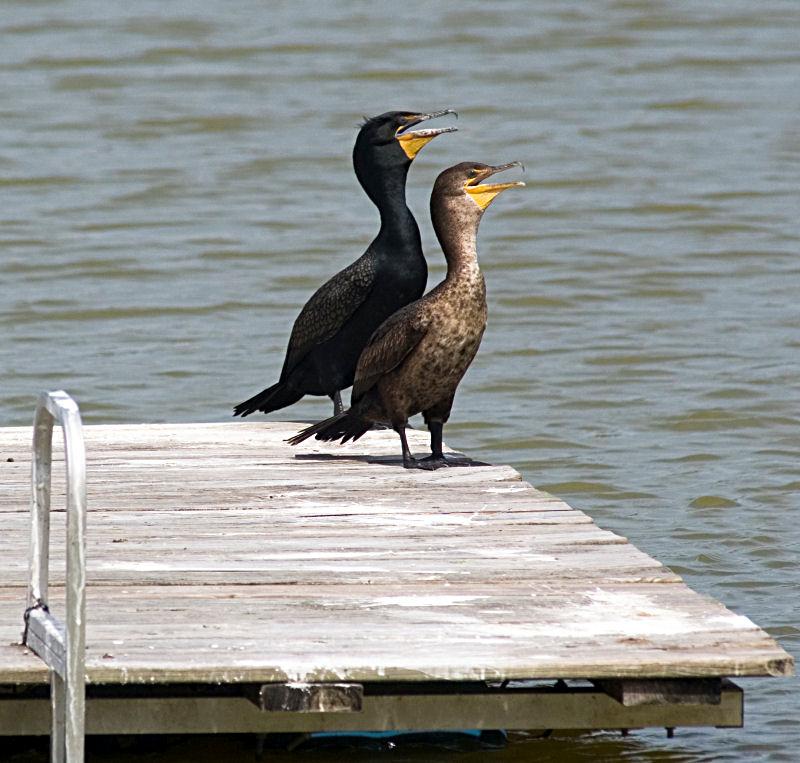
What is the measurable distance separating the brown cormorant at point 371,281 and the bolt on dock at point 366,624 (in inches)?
50.4

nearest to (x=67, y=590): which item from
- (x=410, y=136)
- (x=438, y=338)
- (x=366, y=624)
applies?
(x=366, y=624)

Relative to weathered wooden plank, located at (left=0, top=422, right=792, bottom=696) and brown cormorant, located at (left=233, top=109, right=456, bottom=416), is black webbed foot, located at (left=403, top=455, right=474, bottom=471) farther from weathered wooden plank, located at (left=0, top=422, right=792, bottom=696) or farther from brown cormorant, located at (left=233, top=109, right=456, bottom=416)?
brown cormorant, located at (left=233, top=109, right=456, bottom=416)

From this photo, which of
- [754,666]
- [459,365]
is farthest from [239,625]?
[459,365]

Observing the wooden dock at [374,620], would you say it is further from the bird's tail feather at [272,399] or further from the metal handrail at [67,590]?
the bird's tail feather at [272,399]

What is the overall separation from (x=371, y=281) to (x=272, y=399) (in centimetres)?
77

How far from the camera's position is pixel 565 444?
8.52 meters

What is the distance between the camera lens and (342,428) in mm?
5895

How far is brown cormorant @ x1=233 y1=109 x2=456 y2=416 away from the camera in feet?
20.8

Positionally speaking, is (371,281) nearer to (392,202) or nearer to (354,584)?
(392,202)

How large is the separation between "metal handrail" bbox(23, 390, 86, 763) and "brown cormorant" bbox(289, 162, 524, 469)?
1964mm

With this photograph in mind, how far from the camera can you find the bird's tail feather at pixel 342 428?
5840 mm

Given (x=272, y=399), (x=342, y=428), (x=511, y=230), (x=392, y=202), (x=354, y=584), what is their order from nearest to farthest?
(x=354, y=584) → (x=342, y=428) → (x=392, y=202) → (x=272, y=399) → (x=511, y=230)

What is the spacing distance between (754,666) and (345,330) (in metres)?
3.09

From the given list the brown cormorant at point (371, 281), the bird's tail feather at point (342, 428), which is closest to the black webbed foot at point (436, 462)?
the bird's tail feather at point (342, 428)
